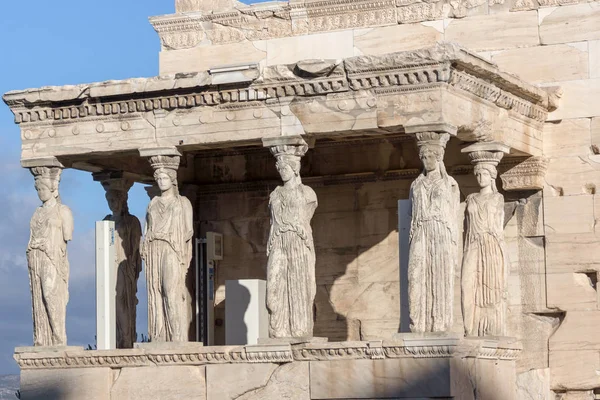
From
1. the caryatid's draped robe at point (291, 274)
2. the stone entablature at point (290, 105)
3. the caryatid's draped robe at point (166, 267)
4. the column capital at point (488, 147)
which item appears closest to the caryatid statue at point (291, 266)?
the caryatid's draped robe at point (291, 274)

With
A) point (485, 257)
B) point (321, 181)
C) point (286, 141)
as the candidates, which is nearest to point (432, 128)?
point (286, 141)

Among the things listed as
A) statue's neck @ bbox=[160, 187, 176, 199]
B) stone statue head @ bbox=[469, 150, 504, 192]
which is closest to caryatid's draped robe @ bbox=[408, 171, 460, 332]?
stone statue head @ bbox=[469, 150, 504, 192]

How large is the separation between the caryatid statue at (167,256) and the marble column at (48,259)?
43.3 inches

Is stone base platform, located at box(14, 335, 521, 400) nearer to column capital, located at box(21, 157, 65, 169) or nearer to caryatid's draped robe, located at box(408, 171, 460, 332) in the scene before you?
caryatid's draped robe, located at box(408, 171, 460, 332)

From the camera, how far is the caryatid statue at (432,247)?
55.6 feet

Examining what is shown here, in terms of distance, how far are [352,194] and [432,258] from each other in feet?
12.0

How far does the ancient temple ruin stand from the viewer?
17.1 m

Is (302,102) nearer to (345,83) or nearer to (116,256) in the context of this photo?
(345,83)

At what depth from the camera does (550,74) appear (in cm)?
1911

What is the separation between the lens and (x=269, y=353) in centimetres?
1747

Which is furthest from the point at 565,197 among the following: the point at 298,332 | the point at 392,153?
the point at 298,332

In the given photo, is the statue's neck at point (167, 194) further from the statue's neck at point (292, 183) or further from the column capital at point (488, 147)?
the column capital at point (488, 147)

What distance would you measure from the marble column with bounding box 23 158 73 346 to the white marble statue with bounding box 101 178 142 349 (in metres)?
1.17

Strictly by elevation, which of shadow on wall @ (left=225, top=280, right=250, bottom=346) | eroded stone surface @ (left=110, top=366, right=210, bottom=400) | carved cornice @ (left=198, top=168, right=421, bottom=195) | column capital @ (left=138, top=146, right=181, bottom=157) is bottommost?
eroded stone surface @ (left=110, top=366, right=210, bottom=400)
